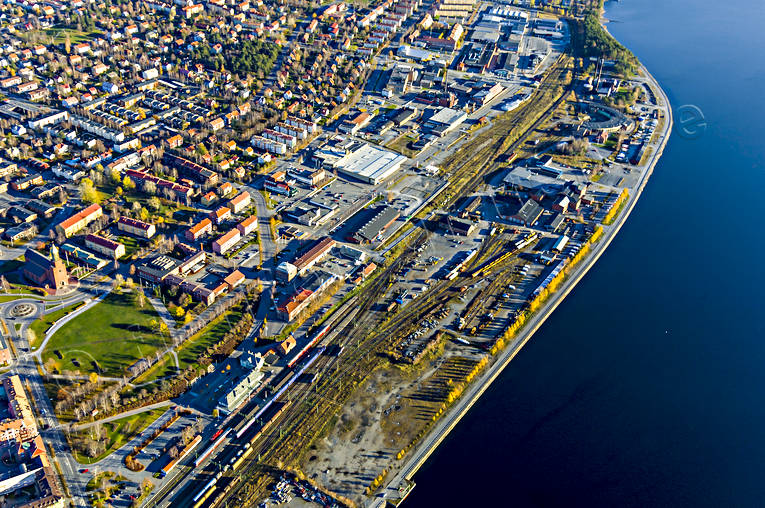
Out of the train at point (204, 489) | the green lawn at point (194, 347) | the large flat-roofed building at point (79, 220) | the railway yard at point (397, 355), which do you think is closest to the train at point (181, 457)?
the railway yard at point (397, 355)

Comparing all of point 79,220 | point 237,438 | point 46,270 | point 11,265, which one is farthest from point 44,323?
point 237,438

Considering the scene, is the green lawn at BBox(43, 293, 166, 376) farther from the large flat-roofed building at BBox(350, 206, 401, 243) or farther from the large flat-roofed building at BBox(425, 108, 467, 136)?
the large flat-roofed building at BBox(425, 108, 467, 136)

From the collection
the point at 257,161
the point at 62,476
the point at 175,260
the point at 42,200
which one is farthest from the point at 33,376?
the point at 257,161

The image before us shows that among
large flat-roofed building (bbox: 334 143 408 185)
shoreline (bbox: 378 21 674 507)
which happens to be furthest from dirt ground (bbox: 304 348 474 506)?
large flat-roofed building (bbox: 334 143 408 185)

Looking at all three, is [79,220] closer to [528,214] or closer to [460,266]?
[460,266]

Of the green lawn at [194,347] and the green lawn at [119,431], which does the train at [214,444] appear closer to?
the green lawn at [119,431]
